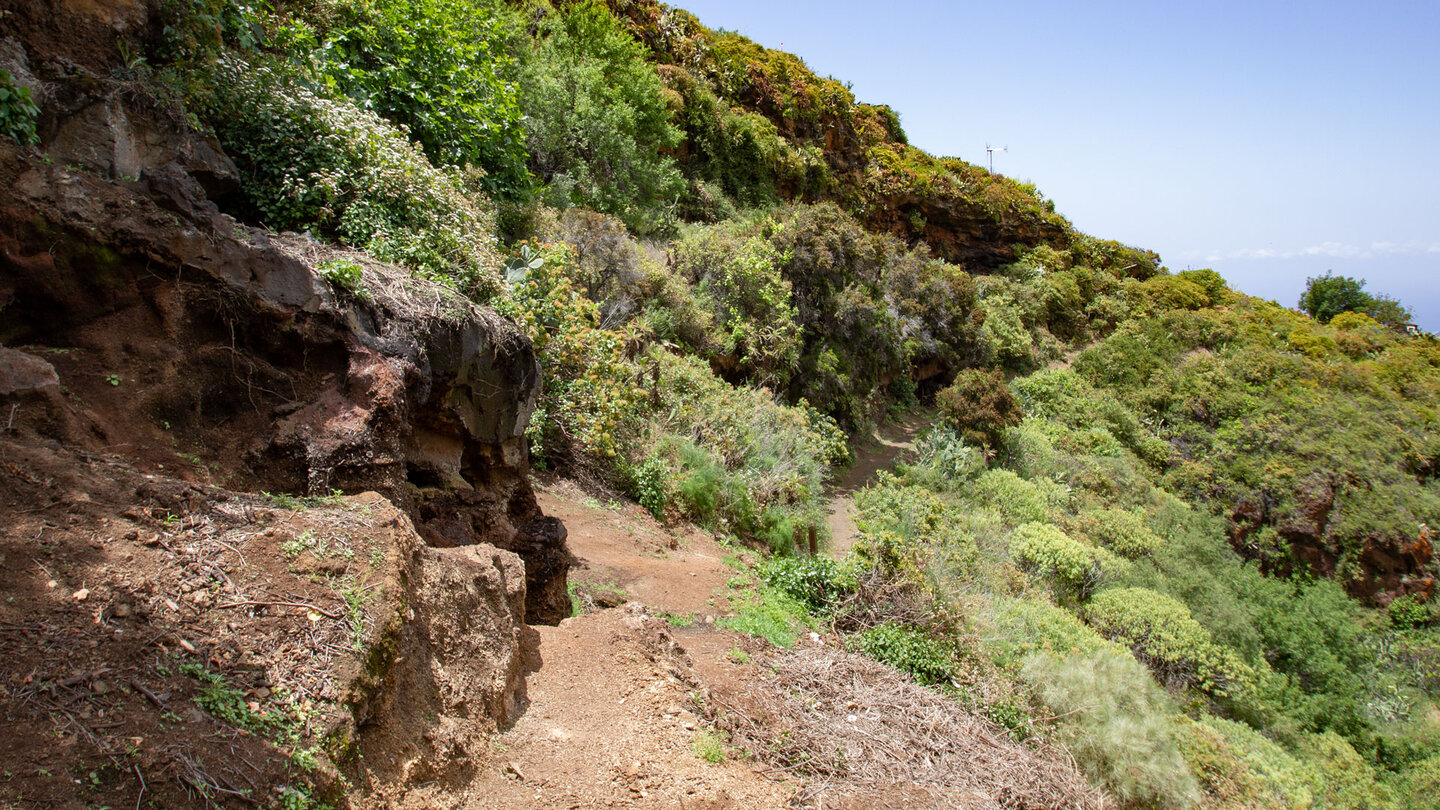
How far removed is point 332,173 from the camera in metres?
6.29

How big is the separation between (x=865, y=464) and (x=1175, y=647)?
825 cm

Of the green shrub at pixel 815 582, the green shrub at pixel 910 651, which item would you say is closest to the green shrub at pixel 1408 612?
the green shrub at pixel 910 651

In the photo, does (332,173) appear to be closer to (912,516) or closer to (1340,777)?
(912,516)

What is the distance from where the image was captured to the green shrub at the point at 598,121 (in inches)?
598

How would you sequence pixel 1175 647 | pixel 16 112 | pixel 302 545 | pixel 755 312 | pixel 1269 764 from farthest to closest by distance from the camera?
pixel 755 312 → pixel 1175 647 → pixel 1269 764 → pixel 16 112 → pixel 302 545

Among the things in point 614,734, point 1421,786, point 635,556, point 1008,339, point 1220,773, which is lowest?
point 1421,786

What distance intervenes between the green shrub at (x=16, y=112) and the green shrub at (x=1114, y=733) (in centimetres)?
872

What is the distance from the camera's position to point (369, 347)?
4.66m

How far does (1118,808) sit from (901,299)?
55.1 feet

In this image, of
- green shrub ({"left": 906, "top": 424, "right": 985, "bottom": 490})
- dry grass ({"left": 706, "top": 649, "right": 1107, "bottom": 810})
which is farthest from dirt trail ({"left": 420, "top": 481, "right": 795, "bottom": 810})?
green shrub ({"left": 906, "top": 424, "right": 985, "bottom": 490})

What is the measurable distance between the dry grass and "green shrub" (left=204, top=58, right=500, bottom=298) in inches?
175

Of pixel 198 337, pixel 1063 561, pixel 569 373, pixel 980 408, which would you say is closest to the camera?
pixel 198 337

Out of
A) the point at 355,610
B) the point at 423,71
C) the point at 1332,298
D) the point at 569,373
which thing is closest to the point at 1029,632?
the point at 569,373

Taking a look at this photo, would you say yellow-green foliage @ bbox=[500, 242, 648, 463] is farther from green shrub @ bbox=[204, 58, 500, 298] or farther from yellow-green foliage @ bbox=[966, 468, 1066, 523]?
yellow-green foliage @ bbox=[966, 468, 1066, 523]
